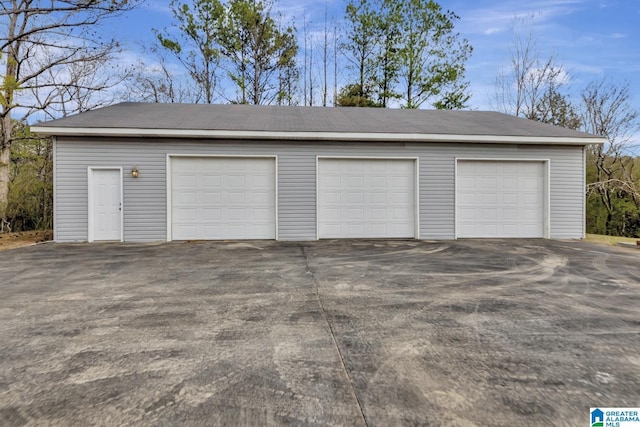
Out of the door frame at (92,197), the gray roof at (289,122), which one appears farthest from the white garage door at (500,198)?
the door frame at (92,197)

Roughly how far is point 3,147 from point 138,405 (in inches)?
481

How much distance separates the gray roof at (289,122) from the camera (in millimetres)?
7594

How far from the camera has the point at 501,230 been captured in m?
8.52

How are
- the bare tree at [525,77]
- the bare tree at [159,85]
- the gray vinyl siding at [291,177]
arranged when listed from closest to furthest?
1. the gray vinyl siding at [291,177]
2. the bare tree at [159,85]
3. the bare tree at [525,77]

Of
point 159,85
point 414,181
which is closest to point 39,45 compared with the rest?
point 159,85

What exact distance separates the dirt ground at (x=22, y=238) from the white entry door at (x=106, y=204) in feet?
4.80

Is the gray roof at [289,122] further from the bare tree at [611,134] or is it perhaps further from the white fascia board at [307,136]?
the bare tree at [611,134]

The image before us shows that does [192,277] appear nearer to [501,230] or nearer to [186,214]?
[186,214]

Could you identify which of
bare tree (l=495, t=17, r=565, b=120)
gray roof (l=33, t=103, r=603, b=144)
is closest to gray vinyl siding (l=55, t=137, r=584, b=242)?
gray roof (l=33, t=103, r=603, b=144)

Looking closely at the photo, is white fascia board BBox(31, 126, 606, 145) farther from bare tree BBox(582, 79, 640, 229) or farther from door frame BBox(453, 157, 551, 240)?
bare tree BBox(582, 79, 640, 229)

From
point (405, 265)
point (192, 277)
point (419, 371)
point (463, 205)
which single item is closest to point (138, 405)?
point (419, 371)

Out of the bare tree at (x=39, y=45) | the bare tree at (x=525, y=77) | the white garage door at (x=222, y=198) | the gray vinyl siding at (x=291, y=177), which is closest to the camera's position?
the gray vinyl siding at (x=291, y=177)

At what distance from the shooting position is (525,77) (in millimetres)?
17172
